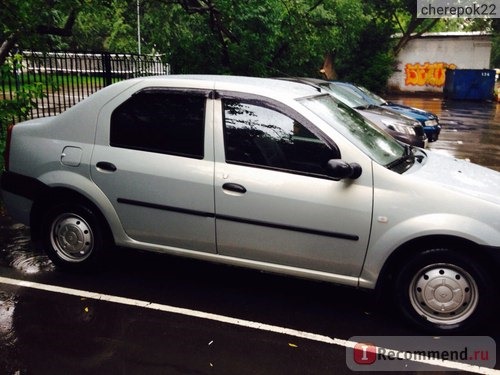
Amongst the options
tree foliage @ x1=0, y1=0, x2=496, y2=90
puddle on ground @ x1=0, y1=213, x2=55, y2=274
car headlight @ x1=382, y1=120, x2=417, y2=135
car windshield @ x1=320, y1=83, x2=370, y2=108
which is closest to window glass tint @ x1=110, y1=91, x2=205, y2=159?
puddle on ground @ x1=0, y1=213, x2=55, y2=274

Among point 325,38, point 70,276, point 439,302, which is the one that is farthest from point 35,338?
point 325,38

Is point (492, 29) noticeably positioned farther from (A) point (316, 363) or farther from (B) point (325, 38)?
(A) point (316, 363)

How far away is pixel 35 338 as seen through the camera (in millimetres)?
3541

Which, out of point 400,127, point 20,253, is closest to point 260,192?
point 20,253

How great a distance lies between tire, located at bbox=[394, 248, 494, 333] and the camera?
11.5 ft

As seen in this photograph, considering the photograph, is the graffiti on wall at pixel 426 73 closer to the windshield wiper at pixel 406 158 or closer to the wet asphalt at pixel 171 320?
the windshield wiper at pixel 406 158

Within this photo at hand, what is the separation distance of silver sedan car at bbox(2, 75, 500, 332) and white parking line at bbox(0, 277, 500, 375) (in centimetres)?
33

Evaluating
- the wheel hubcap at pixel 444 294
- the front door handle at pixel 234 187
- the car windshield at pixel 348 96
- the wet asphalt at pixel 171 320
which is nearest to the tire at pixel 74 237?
the wet asphalt at pixel 171 320

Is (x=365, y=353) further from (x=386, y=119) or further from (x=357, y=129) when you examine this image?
(x=386, y=119)

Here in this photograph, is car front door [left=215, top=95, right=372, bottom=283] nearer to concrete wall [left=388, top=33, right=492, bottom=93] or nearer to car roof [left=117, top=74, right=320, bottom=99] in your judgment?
car roof [left=117, top=74, right=320, bottom=99]

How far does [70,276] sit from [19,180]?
3.33ft

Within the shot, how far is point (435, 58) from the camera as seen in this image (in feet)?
96.2

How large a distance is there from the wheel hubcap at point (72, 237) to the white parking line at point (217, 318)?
35cm

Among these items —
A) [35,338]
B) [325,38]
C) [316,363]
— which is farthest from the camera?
[325,38]
